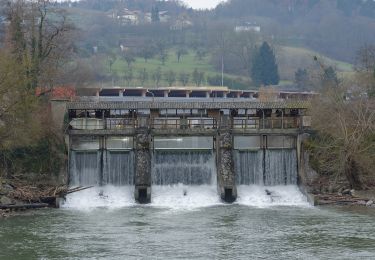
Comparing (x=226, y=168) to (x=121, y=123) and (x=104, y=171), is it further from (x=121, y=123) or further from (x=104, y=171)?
(x=121, y=123)

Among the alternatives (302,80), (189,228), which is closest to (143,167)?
(189,228)

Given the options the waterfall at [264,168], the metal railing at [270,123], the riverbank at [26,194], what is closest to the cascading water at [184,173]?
the waterfall at [264,168]

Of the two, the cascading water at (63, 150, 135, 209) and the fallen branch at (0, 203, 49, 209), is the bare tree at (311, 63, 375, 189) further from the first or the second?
the fallen branch at (0, 203, 49, 209)

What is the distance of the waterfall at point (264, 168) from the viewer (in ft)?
180

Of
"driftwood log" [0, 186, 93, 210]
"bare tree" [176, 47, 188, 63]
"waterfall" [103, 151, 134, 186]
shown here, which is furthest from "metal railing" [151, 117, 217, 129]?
"bare tree" [176, 47, 188, 63]

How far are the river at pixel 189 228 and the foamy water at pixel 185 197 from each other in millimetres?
68

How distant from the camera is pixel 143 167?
174ft

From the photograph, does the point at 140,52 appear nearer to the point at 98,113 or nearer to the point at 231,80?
the point at 231,80

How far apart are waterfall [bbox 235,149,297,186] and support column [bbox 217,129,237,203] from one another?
1.37m

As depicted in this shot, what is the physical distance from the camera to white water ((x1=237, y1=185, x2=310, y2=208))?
170ft

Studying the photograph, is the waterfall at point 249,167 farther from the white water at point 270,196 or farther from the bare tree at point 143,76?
the bare tree at point 143,76

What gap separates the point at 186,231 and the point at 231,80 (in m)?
121

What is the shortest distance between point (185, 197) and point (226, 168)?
11.7 ft

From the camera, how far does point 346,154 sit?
5266cm
